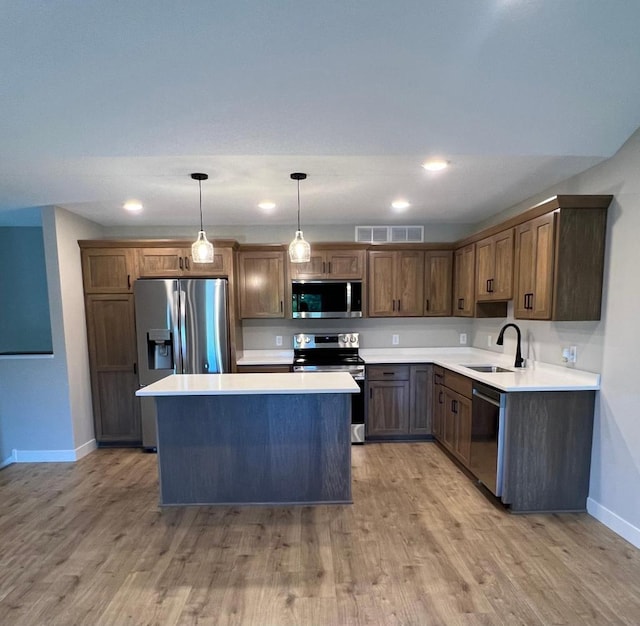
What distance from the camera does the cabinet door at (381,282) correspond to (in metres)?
3.93

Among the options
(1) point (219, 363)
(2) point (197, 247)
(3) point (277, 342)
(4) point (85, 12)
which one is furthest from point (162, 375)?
(4) point (85, 12)

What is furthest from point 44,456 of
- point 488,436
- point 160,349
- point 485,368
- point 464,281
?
point 464,281

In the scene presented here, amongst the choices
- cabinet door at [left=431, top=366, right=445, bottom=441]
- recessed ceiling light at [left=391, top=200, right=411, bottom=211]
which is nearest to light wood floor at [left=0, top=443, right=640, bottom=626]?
cabinet door at [left=431, top=366, right=445, bottom=441]

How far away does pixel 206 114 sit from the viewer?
1.78 m

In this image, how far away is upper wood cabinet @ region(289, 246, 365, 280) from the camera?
3.87 metres

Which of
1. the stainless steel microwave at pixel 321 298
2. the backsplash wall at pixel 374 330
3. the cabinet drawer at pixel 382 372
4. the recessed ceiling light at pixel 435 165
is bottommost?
the cabinet drawer at pixel 382 372

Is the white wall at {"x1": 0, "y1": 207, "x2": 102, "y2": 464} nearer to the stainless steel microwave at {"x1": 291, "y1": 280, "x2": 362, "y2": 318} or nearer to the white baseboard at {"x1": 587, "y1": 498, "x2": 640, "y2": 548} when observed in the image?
the stainless steel microwave at {"x1": 291, "y1": 280, "x2": 362, "y2": 318}

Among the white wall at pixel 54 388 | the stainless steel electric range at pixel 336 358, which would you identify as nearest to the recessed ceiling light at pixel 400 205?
the stainless steel electric range at pixel 336 358

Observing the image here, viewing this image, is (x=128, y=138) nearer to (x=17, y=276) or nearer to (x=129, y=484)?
(x=129, y=484)

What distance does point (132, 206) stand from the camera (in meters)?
3.25

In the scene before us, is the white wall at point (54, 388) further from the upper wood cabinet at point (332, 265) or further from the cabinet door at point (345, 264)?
the cabinet door at point (345, 264)

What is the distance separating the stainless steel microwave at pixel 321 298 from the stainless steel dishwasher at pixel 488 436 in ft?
5.37

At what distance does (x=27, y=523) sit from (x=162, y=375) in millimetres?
1486

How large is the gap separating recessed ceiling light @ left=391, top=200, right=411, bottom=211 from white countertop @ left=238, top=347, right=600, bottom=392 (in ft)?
5.41
